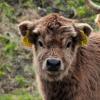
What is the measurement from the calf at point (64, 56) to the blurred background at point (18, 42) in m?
3.05


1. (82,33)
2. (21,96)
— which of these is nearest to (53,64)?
(82,33)

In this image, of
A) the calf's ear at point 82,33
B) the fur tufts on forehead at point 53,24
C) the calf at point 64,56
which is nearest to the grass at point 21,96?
the calf at point 64,56

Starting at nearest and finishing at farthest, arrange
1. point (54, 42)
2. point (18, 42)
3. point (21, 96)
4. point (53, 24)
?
point (54, 42), point (53, 24), point (21, 96), point (18, 42)

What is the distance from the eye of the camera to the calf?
1121cm

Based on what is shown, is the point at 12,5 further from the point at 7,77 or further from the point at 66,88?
the point at 66,88

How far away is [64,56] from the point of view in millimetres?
11250

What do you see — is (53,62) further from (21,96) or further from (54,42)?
(21,96)

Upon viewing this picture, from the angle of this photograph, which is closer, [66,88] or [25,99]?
[66,88]

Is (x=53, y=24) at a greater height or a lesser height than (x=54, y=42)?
greater

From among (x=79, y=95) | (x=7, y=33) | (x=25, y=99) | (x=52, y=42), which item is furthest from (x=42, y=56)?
(x=7, y=33)

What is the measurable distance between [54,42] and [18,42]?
18.6ft

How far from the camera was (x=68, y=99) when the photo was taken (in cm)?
1175

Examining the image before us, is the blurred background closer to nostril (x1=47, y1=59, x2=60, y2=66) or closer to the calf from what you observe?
the calf

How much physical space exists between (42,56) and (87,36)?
0.98 m
